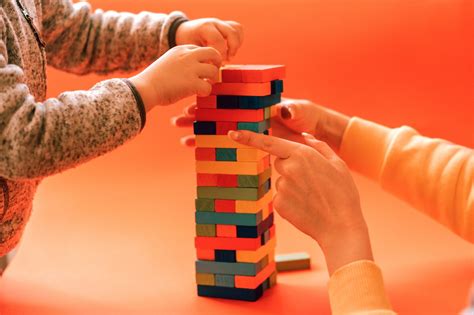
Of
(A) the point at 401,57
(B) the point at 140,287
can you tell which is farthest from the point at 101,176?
(A) the point at 401,57

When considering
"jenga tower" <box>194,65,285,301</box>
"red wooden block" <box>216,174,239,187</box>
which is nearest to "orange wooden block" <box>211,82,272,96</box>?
"jenga tower" <box>194,65,285,301</box>

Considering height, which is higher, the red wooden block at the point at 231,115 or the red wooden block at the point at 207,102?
the red wooden block at the point at 207,102

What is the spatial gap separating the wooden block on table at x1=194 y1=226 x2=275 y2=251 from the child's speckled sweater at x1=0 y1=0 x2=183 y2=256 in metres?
0.17

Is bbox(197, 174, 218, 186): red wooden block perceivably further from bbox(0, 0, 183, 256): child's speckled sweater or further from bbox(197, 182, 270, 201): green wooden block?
bbox(0, 0, 183, 256): child's speckled sweater

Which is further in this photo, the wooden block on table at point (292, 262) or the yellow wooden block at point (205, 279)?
the wooden block on table at point (292, 262)

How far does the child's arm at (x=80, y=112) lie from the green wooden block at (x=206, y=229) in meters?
0.16

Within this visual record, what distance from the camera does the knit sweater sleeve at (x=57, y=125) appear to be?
834mm

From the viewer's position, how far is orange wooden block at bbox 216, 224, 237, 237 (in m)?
0.97

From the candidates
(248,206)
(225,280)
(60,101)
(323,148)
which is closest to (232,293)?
(225,280)

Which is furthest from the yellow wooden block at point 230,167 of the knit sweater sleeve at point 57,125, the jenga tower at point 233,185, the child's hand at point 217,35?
the child's hand at point 217,35

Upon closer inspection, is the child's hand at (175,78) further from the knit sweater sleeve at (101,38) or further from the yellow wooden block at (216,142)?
the knit sweater sleeve at (101,38)

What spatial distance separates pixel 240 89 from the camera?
941mm

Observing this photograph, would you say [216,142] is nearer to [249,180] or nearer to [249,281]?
[249,180]

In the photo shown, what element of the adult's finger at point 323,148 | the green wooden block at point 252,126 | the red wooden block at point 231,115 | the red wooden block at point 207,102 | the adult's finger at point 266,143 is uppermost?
the red wooden block at point 207,102
